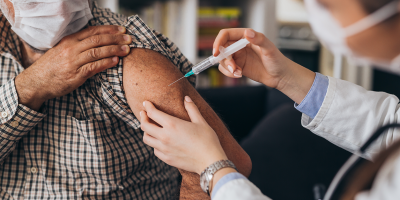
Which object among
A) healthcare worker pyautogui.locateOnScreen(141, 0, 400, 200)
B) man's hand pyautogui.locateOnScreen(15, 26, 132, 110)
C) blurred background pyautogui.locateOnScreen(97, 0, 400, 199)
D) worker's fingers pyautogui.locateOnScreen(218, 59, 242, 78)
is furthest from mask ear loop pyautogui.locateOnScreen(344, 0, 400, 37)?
blurred background pyautogui.locateOnScreen(97, 0, 400, 199)

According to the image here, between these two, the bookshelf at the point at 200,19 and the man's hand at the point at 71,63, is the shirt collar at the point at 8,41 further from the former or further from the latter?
the bookshelf at the point at 200,19

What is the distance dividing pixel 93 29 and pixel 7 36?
1.14 feet

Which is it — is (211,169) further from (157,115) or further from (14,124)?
(14,124)

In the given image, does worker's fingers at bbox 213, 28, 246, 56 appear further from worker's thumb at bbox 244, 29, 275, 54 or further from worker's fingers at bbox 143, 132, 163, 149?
worker's fingers at bbox 143, 132, 163, 149

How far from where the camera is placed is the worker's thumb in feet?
2.80

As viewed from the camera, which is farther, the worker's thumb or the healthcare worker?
the worker's thumb

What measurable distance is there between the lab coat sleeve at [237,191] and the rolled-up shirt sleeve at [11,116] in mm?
640

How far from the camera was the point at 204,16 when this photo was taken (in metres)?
2.69

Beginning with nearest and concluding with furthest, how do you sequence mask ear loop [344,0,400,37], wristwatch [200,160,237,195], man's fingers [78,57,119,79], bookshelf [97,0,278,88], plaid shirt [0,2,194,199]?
mask ear loop [344,0,400,37], wristwatch [200,160,237,195], man's fingers [78,57,119,79], plaid shirt [0,2,194,199], bookshelf [97,0,278,88]

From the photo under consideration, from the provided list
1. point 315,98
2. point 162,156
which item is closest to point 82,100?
point 162,156

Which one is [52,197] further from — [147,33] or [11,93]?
[147,33]

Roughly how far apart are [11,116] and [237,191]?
0.73 meters

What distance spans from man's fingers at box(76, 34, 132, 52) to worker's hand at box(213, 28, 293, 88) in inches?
10.8

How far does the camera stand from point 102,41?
923mm
